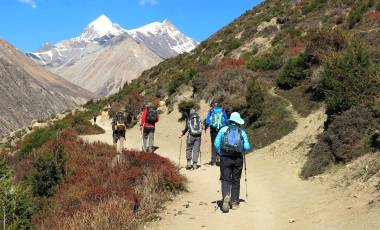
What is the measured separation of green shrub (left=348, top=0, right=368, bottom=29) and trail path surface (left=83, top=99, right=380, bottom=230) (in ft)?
48.6

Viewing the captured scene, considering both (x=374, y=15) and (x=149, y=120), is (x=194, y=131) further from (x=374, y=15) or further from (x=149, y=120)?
(x=374, y=15)

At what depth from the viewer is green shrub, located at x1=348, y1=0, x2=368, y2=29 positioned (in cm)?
2869

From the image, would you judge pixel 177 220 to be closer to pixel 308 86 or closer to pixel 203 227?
pixel 203 227

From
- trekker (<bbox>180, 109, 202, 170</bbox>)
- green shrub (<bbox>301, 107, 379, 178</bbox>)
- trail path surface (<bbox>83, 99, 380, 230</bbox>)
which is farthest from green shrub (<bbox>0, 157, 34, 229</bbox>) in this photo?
green shrub (<bbox>301, 107, 379, 178</bbox>)

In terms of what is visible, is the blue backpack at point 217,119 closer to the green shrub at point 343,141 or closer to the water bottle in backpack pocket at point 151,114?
the water bottle in backpack pocket at point 151,114

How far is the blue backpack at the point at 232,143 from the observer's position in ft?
29.9

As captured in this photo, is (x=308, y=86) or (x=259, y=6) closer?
(x=308, y=86)

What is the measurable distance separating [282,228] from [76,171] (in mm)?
6447

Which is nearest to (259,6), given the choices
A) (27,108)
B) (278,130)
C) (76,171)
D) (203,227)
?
(278,130)

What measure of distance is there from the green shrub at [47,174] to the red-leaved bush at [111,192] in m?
0.31

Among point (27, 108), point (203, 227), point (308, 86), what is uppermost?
point (27, 108)

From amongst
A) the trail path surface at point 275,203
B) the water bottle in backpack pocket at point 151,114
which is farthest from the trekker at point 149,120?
the trail path surface at point 275,203

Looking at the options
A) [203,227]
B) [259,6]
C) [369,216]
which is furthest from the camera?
[259,6]

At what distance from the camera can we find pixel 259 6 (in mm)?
50969
